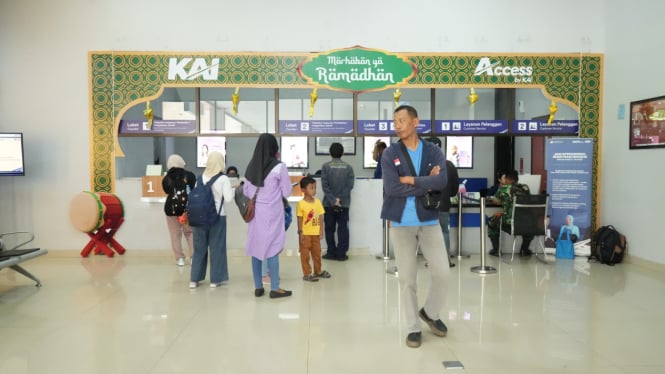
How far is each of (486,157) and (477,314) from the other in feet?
27.7

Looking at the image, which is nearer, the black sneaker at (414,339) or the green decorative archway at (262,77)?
the black sneaker at (414,339)

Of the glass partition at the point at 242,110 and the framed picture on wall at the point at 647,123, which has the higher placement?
the glass partition at the point at 242,110

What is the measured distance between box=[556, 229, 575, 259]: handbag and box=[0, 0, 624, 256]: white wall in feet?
2.45

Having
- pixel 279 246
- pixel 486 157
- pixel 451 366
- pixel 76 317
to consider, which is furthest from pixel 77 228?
pixel 486 157

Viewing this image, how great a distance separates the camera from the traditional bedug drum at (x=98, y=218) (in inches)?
249

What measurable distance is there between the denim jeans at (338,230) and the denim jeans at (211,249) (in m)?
1.88

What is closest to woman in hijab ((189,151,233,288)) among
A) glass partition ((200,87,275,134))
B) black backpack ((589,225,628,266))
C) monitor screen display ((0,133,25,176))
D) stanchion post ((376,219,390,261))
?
stanchion post ((376,219,390,261))

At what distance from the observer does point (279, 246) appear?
4508 millimetres

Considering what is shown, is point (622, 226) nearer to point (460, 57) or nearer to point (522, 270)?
point (522, 270)

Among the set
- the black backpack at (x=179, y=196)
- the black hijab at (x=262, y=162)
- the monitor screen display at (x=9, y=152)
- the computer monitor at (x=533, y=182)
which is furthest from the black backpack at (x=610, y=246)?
the monitor screen display at (x=9, y=152)

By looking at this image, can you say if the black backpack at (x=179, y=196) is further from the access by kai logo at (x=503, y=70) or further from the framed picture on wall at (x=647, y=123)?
the framed picture on wall at (x=647, y=123)

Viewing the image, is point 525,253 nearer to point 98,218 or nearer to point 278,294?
point 278,294

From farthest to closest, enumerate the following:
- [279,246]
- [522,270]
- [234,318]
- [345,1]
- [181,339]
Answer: [345,1] → [522,270] → [279,246] → [234,318] → [181,339]

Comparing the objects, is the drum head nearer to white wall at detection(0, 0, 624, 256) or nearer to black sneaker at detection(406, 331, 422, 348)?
white wall at detection(0, 0, 624, 256)
